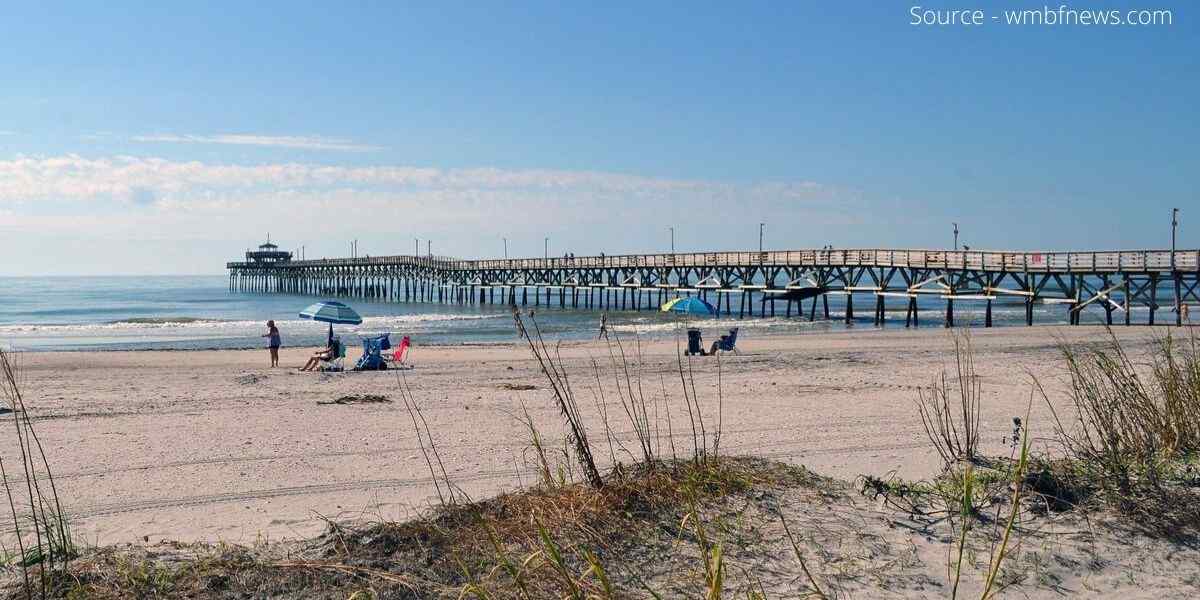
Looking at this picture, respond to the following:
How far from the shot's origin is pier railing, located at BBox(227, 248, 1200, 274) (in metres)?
31.2

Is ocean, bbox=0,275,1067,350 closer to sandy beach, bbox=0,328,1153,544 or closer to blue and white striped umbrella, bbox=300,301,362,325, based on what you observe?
blue and white striped umbrella, bbox=300,301,362,325

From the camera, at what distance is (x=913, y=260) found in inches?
1486

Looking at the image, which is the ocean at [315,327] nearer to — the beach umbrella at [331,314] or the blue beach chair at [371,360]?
the beach umbrella at [331,314]

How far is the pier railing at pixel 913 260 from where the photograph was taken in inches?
1228

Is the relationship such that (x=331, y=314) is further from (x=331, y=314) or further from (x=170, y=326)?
(x=170, y=326)

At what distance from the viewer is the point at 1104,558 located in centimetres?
412

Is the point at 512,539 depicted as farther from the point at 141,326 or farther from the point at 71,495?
the point at 141,326

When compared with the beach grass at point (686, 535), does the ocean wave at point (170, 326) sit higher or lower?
lower

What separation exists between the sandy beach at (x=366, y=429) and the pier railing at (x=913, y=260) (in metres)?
16.5

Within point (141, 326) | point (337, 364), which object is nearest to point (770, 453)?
point (337, 364)

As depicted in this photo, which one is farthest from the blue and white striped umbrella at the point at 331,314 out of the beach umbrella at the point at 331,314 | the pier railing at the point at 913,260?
the pier railing at the point at 913,260

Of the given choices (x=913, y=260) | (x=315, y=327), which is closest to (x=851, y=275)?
(x=913, y=260)

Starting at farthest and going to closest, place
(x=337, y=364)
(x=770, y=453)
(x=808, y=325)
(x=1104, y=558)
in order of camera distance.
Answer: (x=808, y=325) → (x=337, y=364) → (x=770, y=453) → (x=1104, y=558)

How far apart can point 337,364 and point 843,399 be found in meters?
10.5
